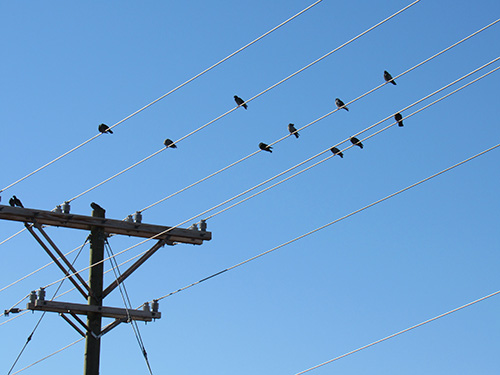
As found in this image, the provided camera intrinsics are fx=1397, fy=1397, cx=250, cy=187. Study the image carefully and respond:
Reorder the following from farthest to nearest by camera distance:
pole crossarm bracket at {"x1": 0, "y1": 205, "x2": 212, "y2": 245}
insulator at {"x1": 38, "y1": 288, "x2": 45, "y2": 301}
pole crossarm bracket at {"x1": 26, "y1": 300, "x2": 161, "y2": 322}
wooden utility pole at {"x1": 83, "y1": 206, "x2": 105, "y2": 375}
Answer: pole crossarm bracket at {"x1": 0, "y1": 205, "x2": 212, "y2": 245} → insulator at {"x1": 38, "y1": 288, "x2": 45, "y2": 301} → pole crossarm bracket at {"x1": 26, "y1": 300, "x2": 161, "y2": 322} → wooden utility pole at {"x1": 83, "y1": 206, "x2": 105, "y2": 375}

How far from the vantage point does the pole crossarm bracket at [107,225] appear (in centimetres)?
2078

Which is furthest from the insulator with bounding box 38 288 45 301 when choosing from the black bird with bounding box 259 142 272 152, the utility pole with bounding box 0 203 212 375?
the black bird with bounding box 259 142 272 152

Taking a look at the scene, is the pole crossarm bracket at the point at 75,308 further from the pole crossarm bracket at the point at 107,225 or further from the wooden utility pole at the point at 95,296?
the pole crossarm bracket at the point at 107,225

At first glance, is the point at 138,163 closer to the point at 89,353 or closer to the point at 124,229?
the point at 124,229

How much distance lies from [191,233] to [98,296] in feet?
5.95

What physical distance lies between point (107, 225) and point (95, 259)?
59 cm

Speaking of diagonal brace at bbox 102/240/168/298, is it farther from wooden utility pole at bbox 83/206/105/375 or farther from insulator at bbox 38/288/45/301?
insulator at bbox 38/288/45/301

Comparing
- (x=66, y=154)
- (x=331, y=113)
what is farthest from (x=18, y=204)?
(x=331, y=113)

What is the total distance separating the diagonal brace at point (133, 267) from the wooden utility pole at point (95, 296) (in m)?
0.16

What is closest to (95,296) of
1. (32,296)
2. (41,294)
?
(41,294)

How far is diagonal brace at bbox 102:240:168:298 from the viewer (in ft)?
68.2

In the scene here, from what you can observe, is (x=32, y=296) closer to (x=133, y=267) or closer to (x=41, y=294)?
(x=41, y=294)

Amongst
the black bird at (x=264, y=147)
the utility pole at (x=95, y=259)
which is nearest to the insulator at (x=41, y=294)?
the utility pole at (x=95, y=259)

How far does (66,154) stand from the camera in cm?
2173
